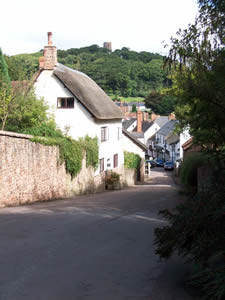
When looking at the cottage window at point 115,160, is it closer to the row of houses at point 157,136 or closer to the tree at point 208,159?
the tree at point 208,159

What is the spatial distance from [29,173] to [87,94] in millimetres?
13439

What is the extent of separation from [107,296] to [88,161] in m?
21.7

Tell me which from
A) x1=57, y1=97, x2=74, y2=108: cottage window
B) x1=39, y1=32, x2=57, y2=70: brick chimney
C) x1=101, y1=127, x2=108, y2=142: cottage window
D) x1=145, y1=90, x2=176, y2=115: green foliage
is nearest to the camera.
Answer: x1=39, y1=32, x2=57, y2=70: brick chimney

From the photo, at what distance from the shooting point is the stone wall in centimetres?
1661

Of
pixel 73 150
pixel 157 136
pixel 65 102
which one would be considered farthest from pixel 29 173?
pixel 157 136

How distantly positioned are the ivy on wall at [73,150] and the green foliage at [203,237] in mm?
13469

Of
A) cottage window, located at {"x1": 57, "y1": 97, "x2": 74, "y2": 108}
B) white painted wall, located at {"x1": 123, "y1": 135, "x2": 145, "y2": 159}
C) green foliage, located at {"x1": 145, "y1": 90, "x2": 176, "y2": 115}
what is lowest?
white painted wall, located at {"x1": 123, "y1": 135, "x2": 145, "y2": 159}

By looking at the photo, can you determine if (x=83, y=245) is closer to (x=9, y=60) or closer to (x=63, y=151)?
(x=63, y=151)

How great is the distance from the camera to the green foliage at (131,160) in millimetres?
41278

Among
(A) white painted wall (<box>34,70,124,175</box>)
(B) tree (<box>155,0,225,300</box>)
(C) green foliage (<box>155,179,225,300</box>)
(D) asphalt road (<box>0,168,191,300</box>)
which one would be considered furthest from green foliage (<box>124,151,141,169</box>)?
(C) green foliage (<box>155,179,225,300</box>)

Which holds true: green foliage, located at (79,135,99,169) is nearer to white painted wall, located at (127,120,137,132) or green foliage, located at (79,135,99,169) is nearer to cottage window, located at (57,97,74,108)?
cottage window, located at (57,97,74,108)

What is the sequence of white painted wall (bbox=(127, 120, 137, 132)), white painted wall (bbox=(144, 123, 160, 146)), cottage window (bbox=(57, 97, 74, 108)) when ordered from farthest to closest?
white painted wall (bbox=(127, 120, 137, 132)) → white painted wall (bbox=(144, 123, 160, 146)) → cottage window (bbox=(57, 97, 74, 108))

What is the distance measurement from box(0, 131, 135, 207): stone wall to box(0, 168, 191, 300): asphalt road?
3.62m

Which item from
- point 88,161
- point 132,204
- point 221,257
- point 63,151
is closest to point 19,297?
point 221,257
